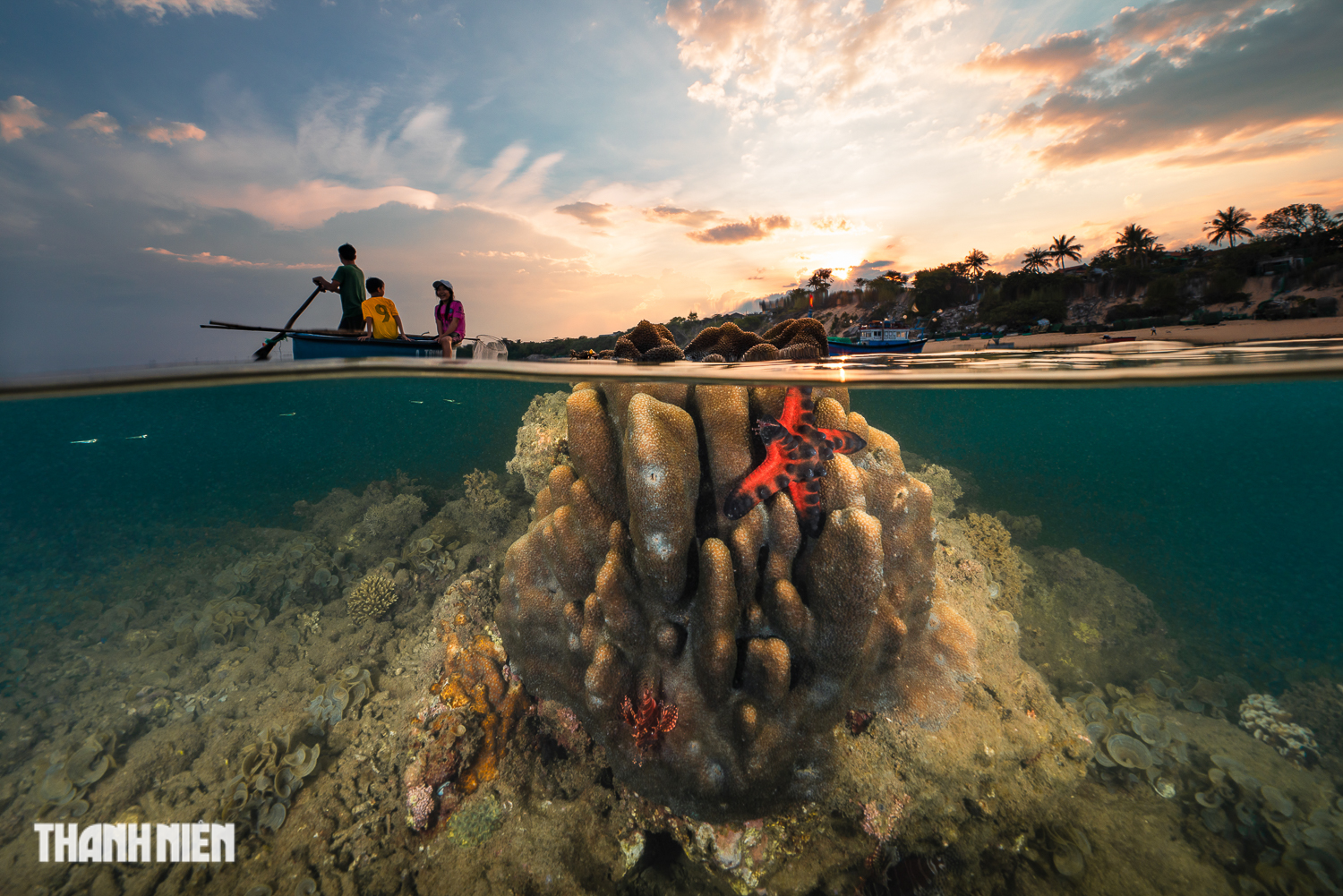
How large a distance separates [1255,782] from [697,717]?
25.1 ft

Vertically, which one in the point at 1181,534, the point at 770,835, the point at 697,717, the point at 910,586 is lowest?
the point at 1181,534

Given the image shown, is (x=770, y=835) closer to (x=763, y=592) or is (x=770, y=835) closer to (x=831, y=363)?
(x=763, y=592)

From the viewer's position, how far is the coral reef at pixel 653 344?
530cm

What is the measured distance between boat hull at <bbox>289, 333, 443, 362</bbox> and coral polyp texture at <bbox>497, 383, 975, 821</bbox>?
3.72m

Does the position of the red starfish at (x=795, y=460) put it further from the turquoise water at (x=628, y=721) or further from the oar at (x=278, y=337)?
the oar at (x=278, y=337)

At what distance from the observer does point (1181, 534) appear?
61.5ft

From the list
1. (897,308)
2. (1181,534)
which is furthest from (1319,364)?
(1181,534)

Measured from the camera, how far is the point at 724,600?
3.92 meters

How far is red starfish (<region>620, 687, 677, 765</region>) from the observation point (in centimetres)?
427

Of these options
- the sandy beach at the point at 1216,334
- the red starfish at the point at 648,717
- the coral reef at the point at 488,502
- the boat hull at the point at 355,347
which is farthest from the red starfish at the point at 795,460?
the coral reef at the point at 488,502

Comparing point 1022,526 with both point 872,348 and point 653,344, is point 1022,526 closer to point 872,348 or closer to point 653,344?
point 872,348

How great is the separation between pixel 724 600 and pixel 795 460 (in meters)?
1.34

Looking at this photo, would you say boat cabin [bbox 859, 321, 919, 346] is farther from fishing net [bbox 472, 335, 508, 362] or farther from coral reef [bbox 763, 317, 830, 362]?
fishing net [bbox 472, 335, 508, 362]

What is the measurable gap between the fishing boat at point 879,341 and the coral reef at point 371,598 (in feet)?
28.8
